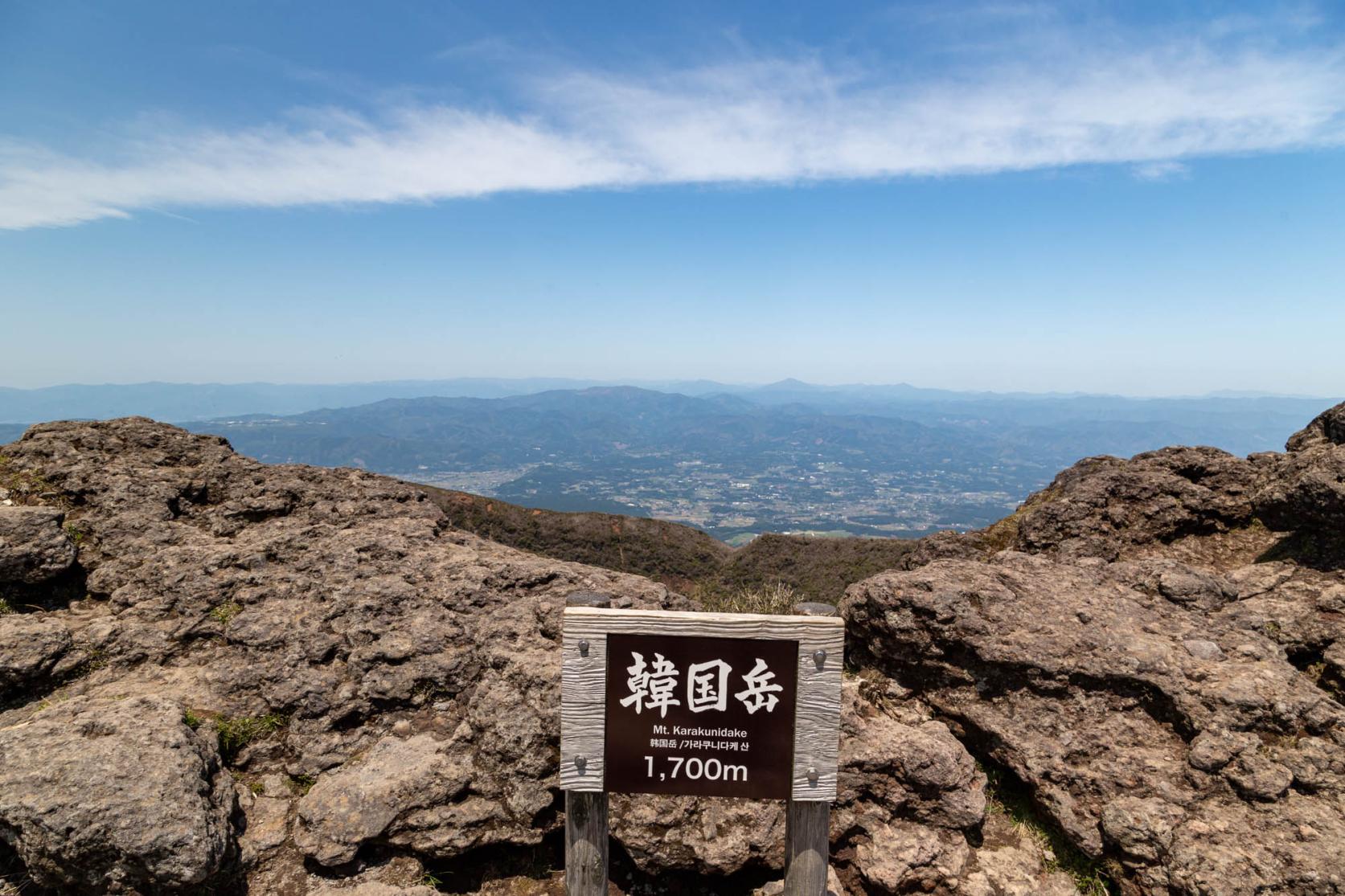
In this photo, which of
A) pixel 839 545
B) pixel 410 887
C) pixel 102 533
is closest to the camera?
pixel 410 887

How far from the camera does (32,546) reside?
7.32 metres

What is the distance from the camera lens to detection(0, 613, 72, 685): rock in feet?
20.5

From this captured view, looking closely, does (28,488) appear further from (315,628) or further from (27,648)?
(315,628)

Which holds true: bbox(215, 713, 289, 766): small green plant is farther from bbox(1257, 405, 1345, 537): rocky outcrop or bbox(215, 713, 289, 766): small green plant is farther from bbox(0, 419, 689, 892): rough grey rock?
bbox(1257, 405, 1345, 537): rocky outcrop

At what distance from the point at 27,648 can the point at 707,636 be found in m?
7.34

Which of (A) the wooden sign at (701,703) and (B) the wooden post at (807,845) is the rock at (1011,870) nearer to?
(B) the wooden post at (807,845)

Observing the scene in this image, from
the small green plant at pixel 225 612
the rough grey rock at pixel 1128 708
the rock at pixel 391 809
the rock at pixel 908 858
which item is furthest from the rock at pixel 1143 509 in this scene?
the small green plant at pixel 225 612

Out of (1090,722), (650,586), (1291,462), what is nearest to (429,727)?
(650,586)

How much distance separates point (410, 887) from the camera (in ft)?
17.9

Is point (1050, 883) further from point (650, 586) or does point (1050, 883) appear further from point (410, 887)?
point (410, 887)

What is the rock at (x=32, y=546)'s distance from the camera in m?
7.19

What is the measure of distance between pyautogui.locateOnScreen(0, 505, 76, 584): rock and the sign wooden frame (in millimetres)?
7428

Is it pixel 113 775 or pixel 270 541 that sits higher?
pixel 270 541

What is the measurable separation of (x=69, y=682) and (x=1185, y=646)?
12177 mm
